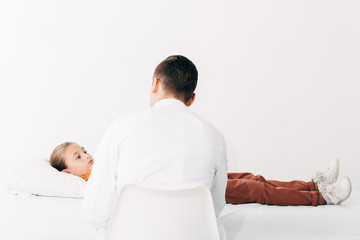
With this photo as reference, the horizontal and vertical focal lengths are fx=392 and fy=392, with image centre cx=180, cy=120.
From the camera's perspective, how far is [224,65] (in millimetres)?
2664

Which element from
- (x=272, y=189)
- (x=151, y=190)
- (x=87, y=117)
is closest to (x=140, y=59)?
(x=87, y=117)

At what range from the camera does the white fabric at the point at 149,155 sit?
1.04 metres

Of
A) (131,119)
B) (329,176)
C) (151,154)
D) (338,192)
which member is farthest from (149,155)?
(329,176)

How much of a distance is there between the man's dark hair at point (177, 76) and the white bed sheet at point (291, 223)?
1.89 feet

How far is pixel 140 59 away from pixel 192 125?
163 centimetres

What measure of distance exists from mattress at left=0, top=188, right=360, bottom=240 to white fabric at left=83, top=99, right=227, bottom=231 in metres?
0.49

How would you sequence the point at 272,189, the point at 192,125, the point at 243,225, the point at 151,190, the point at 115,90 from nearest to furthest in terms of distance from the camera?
the point at 151,190 → the point at 192,125 → the point at 243,225 → the point at 272,189 → the point at 115,90

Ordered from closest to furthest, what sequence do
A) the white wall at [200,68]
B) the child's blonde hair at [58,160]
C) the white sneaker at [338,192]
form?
the white sneaker at [338,192] → the child's blonde hair at [58,160] → the white wall at [200,68]

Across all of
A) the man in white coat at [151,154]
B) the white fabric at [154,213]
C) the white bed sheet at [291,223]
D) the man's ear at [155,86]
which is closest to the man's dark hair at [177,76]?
the man's ear at [155,86]

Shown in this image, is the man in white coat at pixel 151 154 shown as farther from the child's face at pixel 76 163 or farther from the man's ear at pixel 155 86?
the child's face at pixel 76 163

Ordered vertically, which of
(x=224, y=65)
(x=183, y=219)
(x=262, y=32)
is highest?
(x=262, y=32)

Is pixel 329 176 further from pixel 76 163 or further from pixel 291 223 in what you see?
pixel 76 163

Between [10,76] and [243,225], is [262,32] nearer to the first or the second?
[243,225]

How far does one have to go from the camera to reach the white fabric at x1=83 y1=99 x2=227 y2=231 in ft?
3.41
